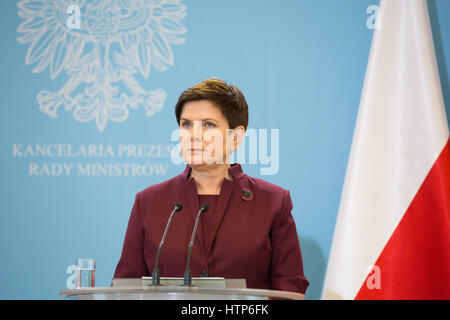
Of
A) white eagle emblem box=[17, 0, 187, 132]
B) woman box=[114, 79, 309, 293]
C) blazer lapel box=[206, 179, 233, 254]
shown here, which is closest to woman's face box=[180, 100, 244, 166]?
woman box=[114, 79, 309, 293]

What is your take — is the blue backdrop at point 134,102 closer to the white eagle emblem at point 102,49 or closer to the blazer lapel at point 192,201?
the white eagle emblem at point 102,49

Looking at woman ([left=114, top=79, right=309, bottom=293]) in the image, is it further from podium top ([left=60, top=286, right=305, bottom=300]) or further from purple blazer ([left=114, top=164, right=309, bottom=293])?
podium top ([left=60, top=286, right=305, bottom=300])

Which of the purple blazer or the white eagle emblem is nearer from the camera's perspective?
the purple blazer

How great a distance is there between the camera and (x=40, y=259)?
3014 millimetres

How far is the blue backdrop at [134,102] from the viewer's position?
301 cm

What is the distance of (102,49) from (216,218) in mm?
1339

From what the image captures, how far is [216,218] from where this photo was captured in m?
2.39

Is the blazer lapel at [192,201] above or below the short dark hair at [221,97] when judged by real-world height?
below

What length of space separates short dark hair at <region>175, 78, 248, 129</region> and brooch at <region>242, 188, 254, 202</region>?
30cm

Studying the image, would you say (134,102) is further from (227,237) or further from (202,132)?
(227,237)

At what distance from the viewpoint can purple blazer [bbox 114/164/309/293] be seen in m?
2.32

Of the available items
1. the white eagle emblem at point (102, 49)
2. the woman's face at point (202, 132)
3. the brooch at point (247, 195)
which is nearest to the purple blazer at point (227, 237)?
the brooch at point (247, 195)

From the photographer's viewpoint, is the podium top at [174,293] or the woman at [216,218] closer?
the podium top at [174,293]
